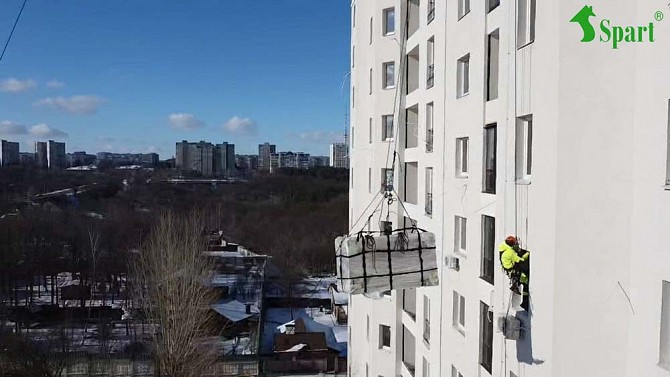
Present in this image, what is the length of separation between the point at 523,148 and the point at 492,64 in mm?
2367

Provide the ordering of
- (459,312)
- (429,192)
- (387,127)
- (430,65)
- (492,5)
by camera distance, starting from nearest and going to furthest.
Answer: (492,5)
(459,312)
(430,65)
(429,192)
(387,127)

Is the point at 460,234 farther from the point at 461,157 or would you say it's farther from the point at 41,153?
the point at 41,153

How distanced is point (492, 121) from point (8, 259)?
148 feet

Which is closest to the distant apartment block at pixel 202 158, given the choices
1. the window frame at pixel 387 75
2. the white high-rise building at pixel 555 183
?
the window frame at pixel 387 75

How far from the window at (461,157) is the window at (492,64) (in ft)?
5.46

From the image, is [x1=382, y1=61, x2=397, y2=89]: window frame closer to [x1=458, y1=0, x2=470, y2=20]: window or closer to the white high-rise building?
the white high-rise building

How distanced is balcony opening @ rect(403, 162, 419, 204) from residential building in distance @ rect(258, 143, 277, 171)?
86.4 m

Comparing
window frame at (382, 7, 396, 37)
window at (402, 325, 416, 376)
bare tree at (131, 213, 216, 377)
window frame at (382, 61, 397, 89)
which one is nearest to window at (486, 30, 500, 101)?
window frame at (382, 61, 397, 89)

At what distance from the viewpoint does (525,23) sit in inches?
289

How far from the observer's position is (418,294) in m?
14.0

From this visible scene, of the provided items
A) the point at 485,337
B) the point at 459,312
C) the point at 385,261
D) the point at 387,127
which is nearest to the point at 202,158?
the point at 387,127

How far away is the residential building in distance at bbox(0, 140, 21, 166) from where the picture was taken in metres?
63.2

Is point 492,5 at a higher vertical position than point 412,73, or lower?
lower

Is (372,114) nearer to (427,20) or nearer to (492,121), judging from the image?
(427,20)
